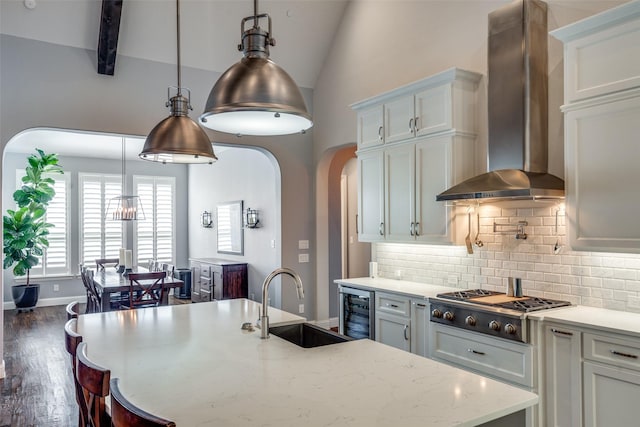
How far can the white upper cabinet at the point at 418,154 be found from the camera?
4070mm

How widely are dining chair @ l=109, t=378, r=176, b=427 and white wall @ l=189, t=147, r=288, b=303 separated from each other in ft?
16.9

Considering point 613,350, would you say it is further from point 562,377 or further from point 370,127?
point 370,127

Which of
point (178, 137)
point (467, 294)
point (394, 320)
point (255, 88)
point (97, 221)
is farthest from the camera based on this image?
point (97, 221)

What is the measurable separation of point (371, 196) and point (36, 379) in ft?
12.6

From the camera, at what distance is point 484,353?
343 cm

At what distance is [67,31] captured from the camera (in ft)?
16.4

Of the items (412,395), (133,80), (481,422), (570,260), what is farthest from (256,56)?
(133,80)

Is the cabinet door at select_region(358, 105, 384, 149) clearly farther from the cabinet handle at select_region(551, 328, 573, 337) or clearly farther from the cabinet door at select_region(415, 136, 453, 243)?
the cabinet handle at select_region(551, 328, 573, 337)

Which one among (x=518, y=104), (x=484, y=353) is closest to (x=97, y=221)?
(x=484, y=353)

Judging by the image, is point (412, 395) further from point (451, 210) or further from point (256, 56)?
point (451, 210)

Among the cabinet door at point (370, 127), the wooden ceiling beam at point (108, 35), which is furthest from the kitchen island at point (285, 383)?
the wooden ceiling beam at point (108, 35)

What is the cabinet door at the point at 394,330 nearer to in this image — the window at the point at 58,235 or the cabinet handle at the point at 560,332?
the cabinet handle at the point at 560,332

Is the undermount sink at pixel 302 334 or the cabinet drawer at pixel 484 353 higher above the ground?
the undermount sink at pixel 302 334

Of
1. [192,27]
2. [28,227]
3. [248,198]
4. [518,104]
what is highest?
[192,27]
